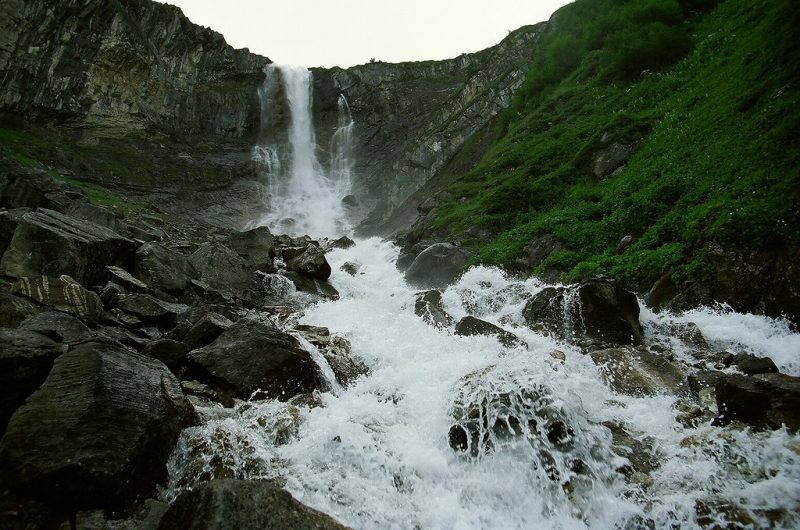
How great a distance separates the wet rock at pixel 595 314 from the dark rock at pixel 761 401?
3537 mm

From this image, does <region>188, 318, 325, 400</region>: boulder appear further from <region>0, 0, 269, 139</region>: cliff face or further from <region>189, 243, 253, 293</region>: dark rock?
<region>0, 0, 269, 139</region>: cliff face

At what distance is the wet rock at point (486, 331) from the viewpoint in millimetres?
9492

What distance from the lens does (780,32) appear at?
13.8 m

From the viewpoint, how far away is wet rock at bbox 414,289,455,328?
12.2 meters

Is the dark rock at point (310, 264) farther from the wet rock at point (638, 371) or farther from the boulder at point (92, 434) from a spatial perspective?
the boulder at point (92, 434)

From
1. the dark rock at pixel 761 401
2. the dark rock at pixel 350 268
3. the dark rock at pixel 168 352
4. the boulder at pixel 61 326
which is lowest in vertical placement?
the dark rock at pixel 350 268

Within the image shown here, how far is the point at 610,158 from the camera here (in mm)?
18406

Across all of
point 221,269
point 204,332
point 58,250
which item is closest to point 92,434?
point 204,332

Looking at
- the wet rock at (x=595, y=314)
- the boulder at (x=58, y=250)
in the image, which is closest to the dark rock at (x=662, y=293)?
the wet rock at (x=595, y=314)

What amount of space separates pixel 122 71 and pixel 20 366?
5006 cm

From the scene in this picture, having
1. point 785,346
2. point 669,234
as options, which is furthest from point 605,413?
point 669,234

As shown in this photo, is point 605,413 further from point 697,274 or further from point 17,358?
point 17,358

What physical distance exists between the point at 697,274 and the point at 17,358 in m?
12.2

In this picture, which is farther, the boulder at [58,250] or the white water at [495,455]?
the boulder at [58,250]
